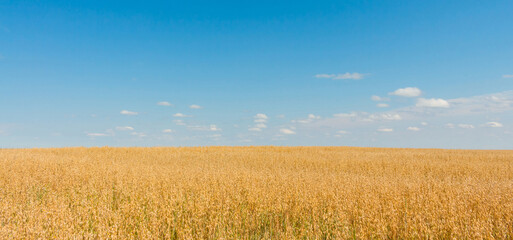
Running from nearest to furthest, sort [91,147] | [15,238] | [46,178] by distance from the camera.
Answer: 1. [15,238]
2. [46,178]
3. [91,147]

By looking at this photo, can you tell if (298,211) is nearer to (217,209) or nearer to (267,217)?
(267,217)

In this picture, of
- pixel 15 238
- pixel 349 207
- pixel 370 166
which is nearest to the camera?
pixel 15 238

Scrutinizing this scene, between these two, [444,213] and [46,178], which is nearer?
[444,213]

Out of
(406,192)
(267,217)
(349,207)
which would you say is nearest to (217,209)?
(267,217)

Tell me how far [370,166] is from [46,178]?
13685 mm

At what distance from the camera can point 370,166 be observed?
14.4 meters

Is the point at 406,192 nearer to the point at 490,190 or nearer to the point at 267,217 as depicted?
the point at 490,190

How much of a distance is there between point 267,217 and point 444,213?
3.55 metres

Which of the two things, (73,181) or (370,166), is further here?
(370,166)

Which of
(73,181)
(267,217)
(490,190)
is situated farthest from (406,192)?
(73,181)

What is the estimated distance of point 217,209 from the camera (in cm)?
580

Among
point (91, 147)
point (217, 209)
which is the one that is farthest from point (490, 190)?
point (91, 147)

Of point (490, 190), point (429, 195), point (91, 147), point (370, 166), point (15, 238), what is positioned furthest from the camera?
point (91, 147)

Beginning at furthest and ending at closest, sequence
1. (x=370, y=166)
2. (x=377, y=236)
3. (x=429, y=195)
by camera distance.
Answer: (x=370, y=166) < (x=429, y=195) < (x=377, y=236)
